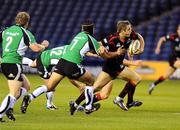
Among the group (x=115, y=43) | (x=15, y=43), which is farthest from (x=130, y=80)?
(x=15, y=43)

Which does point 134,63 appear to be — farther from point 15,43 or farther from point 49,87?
point 15,43

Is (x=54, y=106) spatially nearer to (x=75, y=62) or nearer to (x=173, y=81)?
(x=75, y=62)

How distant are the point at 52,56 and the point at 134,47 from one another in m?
1.80

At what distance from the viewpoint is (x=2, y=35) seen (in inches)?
524

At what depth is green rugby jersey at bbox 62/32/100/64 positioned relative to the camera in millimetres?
14276

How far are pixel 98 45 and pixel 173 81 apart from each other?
51.1 ft

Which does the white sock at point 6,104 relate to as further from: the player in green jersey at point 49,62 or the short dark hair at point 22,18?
the player in green jersey at point 49,62

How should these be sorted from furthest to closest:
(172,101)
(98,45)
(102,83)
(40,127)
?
(172,101) → (102,83) → (98,45) → (40,127)

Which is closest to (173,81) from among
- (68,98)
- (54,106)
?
(68,98)

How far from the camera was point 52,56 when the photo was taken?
15.8 metres

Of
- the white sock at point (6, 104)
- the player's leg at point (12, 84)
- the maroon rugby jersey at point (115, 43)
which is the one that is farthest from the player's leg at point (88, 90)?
the white sock at point (6, 104)

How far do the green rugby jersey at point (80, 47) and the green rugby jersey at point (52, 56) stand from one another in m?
1.25

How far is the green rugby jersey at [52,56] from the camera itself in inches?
619

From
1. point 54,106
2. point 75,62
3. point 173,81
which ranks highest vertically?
point 75,62
